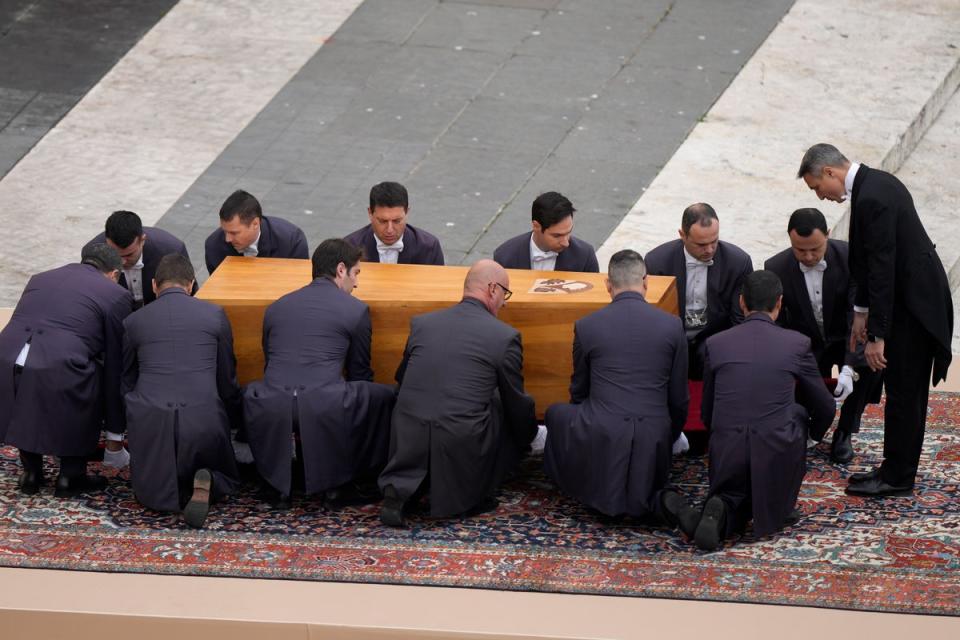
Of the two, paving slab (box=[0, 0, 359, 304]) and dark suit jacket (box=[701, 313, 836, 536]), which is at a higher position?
paving slab (box=[0, 0, 359, 304])

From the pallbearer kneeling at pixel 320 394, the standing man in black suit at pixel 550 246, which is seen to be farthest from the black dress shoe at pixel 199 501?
the standing man in black suit at pixel 550 246

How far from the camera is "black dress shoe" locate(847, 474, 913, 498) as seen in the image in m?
6.73

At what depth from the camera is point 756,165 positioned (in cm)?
1037

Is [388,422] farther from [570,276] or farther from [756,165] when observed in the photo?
[756,165]

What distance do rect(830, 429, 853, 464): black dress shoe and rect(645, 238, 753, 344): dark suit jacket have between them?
73 centimetres

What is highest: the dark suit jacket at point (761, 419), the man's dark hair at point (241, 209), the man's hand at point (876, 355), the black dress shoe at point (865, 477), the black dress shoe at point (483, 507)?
the man's dark hair at point (241, 209)

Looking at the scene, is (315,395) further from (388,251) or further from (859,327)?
(859,327)

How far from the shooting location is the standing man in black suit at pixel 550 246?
740cm

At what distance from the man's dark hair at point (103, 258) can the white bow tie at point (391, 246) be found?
1.34m

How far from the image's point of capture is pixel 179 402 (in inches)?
261

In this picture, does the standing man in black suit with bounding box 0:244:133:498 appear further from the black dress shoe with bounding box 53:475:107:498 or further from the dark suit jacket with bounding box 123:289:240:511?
the dark suit jacket with bounding box 123:289:240:511

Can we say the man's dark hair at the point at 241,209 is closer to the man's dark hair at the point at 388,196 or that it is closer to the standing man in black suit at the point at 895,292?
the man's dark hair at the point at 388,196

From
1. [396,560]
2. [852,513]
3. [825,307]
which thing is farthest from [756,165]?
[396,560]

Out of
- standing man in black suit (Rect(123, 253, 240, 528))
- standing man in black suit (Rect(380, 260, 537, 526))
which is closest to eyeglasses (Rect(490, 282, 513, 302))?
standing man in black suit (Rect(380, 260, 537, 526))
